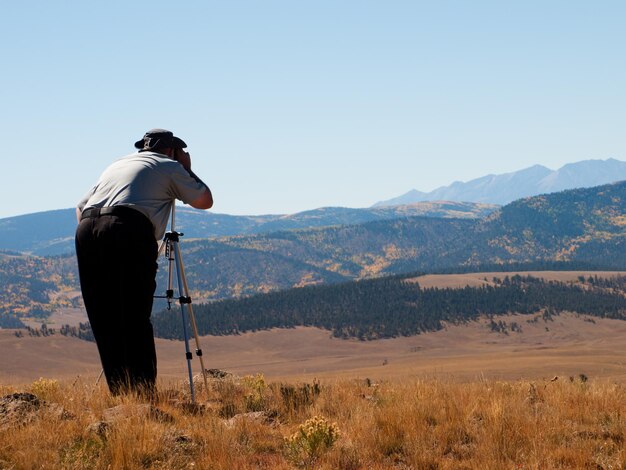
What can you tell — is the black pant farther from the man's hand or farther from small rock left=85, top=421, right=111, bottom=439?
small rock left=85, top=421, right=111, bottom=439

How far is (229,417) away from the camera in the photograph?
8.50 metres

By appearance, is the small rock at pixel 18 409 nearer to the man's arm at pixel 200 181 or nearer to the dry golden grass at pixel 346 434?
the dry golden grass at pixel 346 434

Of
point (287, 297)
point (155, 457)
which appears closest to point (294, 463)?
point (155, 457)

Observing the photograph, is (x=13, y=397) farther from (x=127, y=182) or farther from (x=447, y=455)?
(x=447, y=455)

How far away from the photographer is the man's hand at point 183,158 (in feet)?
28.8

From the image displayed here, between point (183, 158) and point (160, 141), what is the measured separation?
1.14 ft

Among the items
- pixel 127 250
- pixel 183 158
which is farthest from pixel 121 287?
pixel 183 158

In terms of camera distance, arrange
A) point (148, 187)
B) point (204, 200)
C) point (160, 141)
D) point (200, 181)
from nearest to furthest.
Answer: point (148, 187), point (204, 200), point (200, 181), point (160, 141)

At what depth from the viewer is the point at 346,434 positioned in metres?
7.32

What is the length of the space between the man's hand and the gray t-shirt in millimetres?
469

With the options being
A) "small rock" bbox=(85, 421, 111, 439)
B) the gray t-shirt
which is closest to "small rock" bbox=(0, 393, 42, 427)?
"small rock" bbox=(85, 421, 111, 439)

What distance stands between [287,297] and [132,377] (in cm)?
15999

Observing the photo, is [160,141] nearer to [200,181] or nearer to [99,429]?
[200,181]

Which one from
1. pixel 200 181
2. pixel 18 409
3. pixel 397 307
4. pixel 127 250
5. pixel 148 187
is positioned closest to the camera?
pixel 18 409
